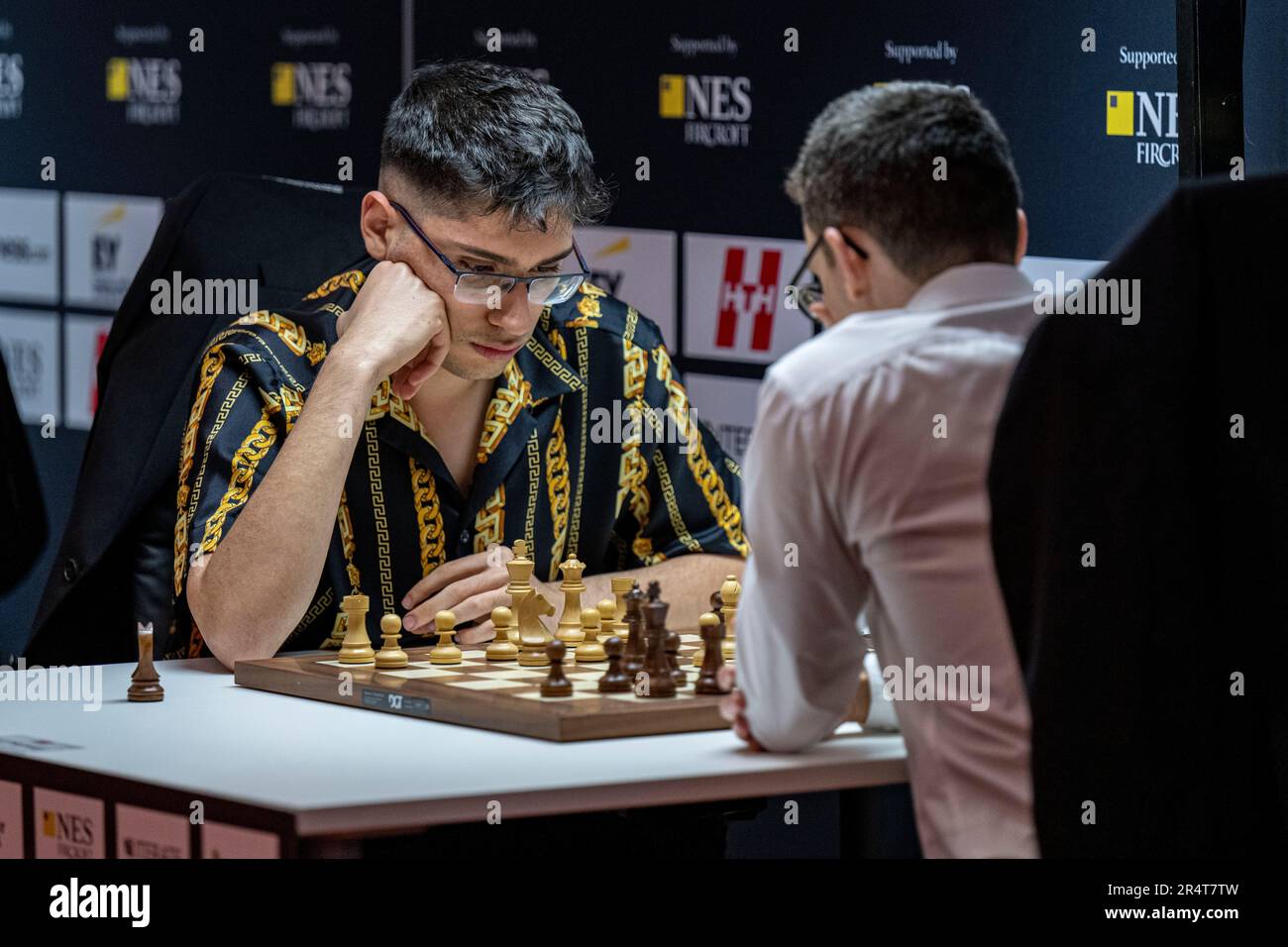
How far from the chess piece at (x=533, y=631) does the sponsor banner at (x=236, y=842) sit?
2.20ft

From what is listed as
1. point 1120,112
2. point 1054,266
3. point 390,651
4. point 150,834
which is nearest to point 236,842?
point 150,834

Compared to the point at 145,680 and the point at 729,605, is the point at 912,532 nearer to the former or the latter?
the point at 729,605

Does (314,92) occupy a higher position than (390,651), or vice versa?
(314,92)

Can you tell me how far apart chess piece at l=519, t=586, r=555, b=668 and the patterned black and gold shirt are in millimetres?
344

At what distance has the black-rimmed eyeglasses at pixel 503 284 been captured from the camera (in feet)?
9.23

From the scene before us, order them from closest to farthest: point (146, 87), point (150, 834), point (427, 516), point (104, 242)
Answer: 1. point (150, 834)
2. point (427, 516)
3. point (146, 87)
4. point (104, 242)

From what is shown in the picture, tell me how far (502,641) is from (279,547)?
1.12 feet

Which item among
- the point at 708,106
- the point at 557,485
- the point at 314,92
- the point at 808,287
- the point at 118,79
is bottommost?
the point at 557,485

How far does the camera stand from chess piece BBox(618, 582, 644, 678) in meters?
2.35

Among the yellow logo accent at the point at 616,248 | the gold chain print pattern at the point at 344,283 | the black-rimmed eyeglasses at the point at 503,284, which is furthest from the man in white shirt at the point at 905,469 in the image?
the yellow logo accent at the point at 616,248

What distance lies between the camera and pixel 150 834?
6.54ft

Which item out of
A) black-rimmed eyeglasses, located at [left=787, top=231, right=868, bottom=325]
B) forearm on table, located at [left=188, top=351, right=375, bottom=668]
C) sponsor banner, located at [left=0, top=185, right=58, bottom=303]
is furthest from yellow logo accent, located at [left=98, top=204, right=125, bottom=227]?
black-rimmed eyeglasses, located at [left=787, top=231, right=868, bottom=325]
